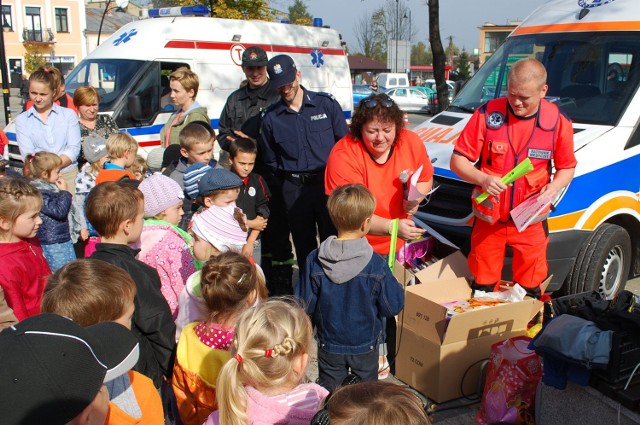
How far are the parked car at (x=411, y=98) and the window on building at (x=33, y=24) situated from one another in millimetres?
39250

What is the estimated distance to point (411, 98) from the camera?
3544 centimetres

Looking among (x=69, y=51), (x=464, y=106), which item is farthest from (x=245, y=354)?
(x=69, y=51)

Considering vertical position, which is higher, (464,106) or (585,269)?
(464,106)

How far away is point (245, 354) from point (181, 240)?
66.9 inches

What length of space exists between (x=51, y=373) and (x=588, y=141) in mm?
4756

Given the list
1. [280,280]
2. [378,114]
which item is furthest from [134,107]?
[378,114]

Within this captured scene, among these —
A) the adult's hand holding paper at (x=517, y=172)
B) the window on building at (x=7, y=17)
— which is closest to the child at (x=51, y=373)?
the adult's hand holding paper at (x=517, y=172)

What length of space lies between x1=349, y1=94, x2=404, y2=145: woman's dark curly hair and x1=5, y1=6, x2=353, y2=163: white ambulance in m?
6.14

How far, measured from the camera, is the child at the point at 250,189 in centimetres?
522

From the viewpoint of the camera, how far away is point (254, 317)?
7.98 ft

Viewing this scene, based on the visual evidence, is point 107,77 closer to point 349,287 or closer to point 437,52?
point 437,52

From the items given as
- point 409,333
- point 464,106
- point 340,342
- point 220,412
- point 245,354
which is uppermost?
point 464,106

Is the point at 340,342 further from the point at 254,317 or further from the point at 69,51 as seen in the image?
the point at 69,51

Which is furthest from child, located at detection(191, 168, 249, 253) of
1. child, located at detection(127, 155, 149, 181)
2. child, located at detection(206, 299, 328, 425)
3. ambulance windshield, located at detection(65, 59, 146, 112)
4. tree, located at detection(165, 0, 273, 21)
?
tree, located at detection(165, 0, 273, 21)
